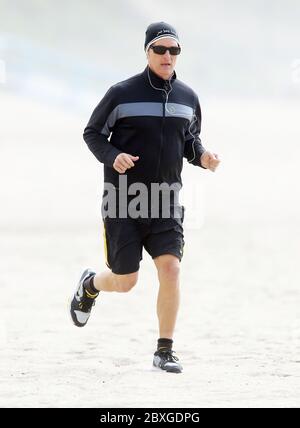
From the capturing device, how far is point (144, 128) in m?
6.14

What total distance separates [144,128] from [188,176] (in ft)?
77.2

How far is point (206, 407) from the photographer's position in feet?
16.3

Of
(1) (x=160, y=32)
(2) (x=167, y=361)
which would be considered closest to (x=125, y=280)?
(2) (x=167, y=361)

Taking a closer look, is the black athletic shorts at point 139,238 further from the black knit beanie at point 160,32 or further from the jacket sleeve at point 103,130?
the black knit beanie at point 160,32

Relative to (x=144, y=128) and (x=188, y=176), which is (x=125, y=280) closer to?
(x=144, y=128)

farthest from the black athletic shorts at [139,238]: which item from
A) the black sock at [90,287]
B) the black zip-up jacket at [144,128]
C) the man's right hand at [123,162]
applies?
Answer: the black sock at [90,287]

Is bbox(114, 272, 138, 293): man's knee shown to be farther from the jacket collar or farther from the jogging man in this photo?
the jacket collar

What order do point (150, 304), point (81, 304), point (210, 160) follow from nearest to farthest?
point (210, 160) < point (81, 304) < point (150, 304)

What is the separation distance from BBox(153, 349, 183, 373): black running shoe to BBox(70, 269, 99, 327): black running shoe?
1.07 metres

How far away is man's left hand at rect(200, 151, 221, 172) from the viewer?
6.34m

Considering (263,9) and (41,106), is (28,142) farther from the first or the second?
(263,9)

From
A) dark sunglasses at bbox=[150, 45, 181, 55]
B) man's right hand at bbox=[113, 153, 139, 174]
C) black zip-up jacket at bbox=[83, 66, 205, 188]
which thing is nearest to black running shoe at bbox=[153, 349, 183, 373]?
black zip-up jacket at bbox=[83, 66, 205, 188]

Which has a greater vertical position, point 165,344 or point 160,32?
point 160,32
